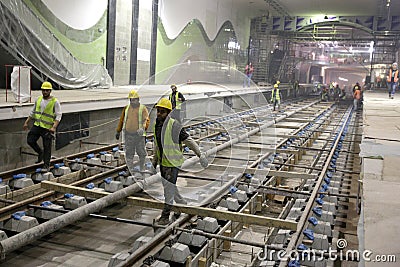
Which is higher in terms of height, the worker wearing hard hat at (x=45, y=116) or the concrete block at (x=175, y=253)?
the worker wearing hard hat at (x=45, y=116)

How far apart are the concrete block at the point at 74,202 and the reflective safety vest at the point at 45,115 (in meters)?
1.89

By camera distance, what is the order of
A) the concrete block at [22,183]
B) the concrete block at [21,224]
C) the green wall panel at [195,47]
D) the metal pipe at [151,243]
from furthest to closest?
the green wall panel at [195,47]
the concrete block at [22,183]
the concrete block at [21,224]
the metal pipe at [151,243]

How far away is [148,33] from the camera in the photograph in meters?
19.0

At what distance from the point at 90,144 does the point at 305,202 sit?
5983 millimetres

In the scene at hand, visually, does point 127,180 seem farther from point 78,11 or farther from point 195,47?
point 195,47

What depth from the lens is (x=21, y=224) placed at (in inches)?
203

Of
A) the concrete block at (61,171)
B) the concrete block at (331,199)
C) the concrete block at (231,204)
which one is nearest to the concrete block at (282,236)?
the concrete block at (231,204)

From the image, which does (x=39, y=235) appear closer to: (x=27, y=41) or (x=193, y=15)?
(x=27, y=41)

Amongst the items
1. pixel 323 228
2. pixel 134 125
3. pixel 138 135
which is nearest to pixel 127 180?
pixel 138 135

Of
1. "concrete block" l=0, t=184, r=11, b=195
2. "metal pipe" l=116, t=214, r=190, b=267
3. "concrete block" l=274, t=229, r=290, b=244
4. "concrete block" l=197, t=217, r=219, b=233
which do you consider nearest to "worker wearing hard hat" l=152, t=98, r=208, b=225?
"metal pipe" l=116, t=214, r=190, b=267

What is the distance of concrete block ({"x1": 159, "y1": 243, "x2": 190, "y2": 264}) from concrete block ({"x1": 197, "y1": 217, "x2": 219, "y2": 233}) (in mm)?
671

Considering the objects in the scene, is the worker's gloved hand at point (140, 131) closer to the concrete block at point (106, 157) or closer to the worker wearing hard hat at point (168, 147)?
the worker wearing hard hat at point (168, 147)

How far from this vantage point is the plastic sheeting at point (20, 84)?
816 centimetres

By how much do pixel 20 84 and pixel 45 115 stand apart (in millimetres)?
1354
